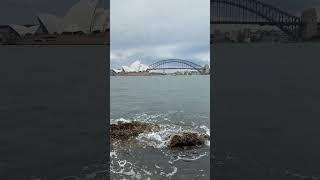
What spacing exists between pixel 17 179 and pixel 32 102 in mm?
12866

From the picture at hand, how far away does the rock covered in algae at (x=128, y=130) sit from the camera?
15.4 metres

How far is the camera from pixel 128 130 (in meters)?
16.2

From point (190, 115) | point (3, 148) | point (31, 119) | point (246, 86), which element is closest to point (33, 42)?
point (246, 86)

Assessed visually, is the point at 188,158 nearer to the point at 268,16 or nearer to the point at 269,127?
the point at 269,127

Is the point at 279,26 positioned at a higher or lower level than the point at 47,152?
higher

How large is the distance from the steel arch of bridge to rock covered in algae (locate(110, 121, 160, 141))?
2083 cm

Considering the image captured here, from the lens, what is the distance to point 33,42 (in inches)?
2311

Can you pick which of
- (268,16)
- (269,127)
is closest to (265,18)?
(268,16)

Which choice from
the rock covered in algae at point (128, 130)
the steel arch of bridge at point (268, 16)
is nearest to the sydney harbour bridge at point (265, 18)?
the steel arch of bridge at point (268, 16)

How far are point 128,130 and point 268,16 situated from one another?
27945 millimetres

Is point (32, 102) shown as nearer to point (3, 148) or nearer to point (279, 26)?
point (3, 148)

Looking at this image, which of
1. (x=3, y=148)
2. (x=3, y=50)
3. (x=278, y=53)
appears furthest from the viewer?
(x=3, y=50)

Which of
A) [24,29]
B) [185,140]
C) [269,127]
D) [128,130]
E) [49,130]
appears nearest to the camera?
[185,140]

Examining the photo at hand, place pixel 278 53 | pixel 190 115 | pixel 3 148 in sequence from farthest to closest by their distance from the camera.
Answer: pixel 278 53
pixel 190 115
pixel 3 148
